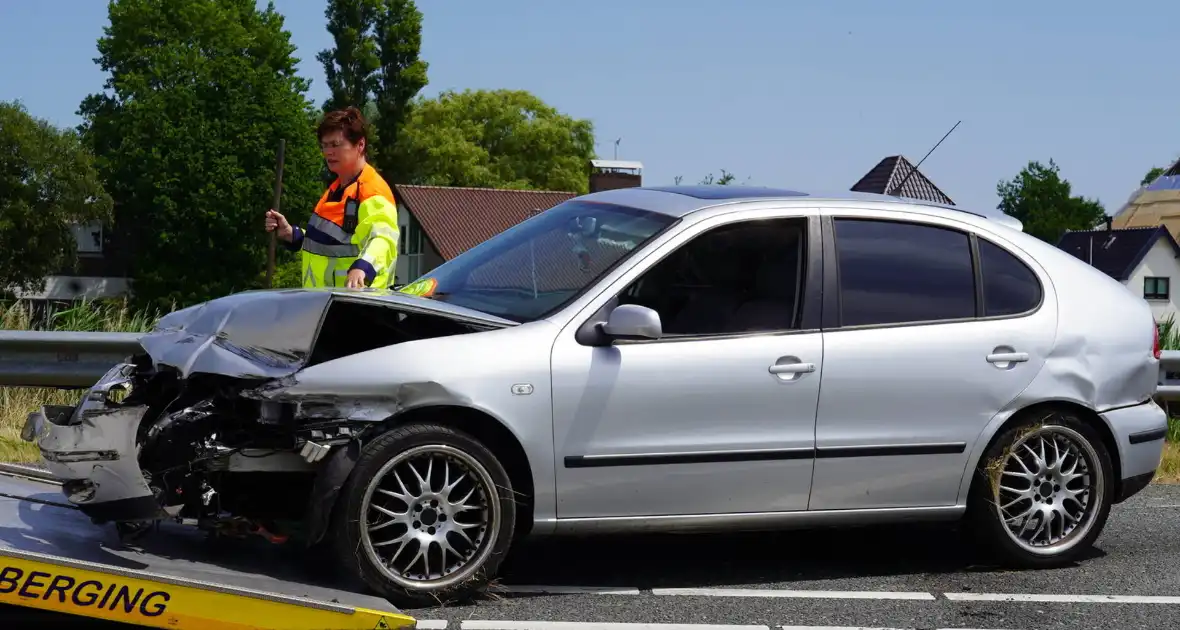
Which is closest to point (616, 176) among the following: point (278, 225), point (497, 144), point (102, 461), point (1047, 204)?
point (497, 144)

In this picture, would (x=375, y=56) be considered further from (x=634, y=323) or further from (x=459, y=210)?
(x=634, y=323)

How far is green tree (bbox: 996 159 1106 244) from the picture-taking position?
120 m

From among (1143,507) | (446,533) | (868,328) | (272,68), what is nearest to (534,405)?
(446,533)

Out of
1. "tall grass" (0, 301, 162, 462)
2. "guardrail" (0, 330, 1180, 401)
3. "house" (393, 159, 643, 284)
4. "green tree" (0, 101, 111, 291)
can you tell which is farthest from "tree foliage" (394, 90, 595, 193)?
"guardrail" (0, 330, 1180, 401)

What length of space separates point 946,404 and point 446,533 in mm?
A: 2170

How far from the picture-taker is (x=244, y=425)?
5508 millimetres

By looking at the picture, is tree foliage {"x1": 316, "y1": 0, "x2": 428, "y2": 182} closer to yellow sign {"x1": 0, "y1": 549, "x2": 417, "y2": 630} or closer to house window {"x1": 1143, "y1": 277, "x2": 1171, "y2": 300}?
house window {"x1": 1143, "y1": 277, "x2": 1171, "y2": 300}

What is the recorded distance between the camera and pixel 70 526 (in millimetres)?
5461

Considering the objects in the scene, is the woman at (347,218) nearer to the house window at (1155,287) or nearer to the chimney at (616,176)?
the chimney at (616,176)

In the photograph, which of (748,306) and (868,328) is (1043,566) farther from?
(748,306)

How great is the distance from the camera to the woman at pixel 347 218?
23.6 feet

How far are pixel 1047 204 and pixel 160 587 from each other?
125249 mm

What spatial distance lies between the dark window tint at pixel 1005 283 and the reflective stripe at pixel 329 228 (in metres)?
2.97

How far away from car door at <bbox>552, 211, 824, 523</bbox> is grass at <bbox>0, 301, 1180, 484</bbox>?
165 inches
